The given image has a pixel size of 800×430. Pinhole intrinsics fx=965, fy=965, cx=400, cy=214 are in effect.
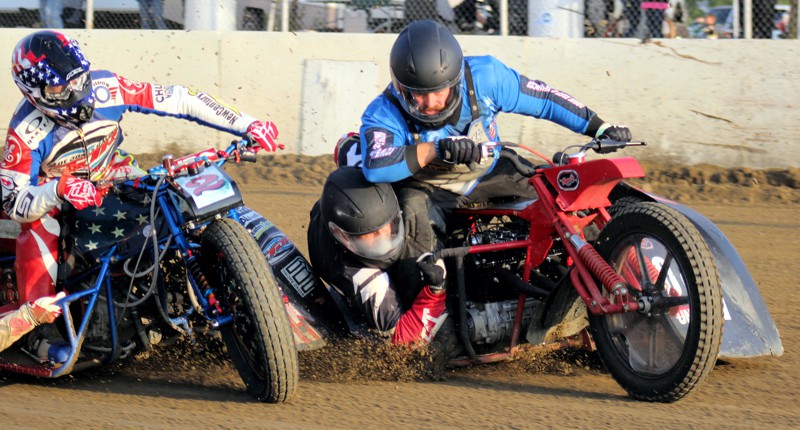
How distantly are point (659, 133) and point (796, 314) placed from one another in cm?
415

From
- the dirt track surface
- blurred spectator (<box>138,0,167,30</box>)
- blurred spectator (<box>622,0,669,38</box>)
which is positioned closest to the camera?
the dirt track surface

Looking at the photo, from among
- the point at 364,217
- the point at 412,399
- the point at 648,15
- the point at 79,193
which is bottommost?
the point at 412,399

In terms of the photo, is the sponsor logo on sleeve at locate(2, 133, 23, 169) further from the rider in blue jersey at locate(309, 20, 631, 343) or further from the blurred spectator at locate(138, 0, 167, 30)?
the blurred spectator at locate(138, 0, 167, 30)

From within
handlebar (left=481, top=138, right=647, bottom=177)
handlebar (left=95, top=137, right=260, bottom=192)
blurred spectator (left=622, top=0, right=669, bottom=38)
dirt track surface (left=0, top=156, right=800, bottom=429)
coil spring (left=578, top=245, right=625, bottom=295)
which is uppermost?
blurred spectator (left=622, top=0, right=669, bottom=38)

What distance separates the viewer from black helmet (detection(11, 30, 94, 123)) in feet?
14.7

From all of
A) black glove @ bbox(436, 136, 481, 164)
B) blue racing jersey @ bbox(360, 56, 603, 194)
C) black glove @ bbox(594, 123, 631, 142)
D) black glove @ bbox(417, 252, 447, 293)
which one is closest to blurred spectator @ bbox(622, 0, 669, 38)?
blue racing jersey @ bbox(360, 56, 603, 194)

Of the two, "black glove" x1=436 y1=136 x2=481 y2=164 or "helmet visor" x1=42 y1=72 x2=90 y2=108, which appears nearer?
"black glove" x1=436 y1=136 x2=481 y2=164

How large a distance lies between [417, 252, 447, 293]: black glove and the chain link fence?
588cm

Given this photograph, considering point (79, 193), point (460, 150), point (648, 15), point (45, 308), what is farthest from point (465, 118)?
point (648, 15)

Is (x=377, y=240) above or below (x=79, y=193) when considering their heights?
below

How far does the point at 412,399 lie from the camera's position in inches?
166

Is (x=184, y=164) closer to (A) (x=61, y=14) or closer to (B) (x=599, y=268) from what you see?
(B) (x=599, y=268)

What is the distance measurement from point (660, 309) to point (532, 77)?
6.10 meters

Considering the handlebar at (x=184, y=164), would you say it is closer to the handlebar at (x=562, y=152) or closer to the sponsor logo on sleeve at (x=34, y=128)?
the sponsor logo on sleeve at (x=34, y=128)
